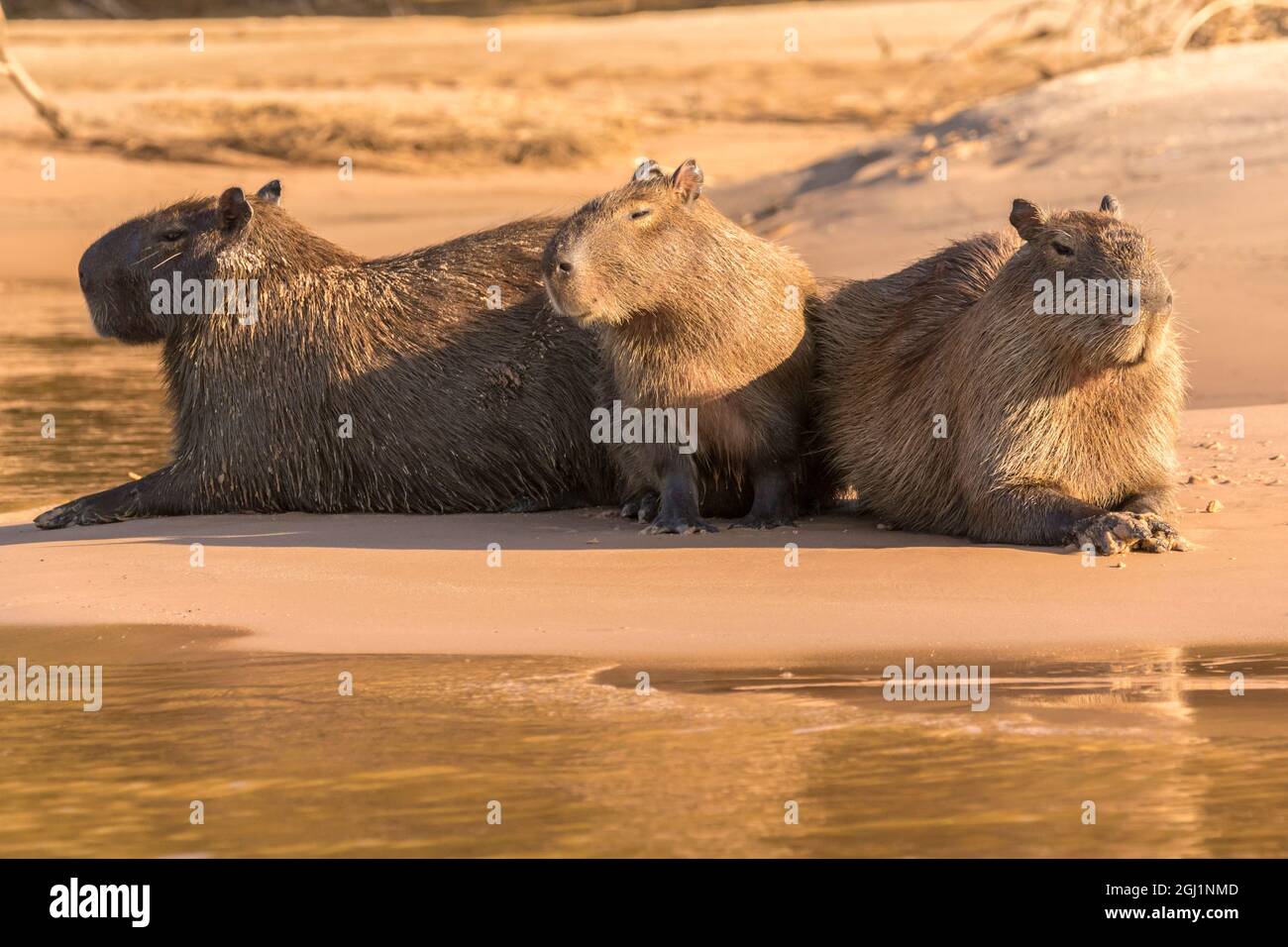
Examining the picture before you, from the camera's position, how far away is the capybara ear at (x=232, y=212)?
9.50 m

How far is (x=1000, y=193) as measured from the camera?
47.4ft

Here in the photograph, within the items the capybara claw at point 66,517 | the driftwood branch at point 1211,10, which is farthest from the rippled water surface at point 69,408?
the driftwood branch at point 1211,10

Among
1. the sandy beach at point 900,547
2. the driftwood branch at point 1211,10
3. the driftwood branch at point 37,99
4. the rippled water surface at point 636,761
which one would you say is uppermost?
the driftwood branch at point 37,99

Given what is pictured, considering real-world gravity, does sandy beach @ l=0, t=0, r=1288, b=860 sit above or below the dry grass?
below

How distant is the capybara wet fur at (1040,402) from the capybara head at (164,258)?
271 centimetres

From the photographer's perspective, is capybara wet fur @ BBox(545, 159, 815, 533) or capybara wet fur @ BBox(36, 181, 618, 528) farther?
capybara wet fur @ BBox(36, 181, 618, 528)

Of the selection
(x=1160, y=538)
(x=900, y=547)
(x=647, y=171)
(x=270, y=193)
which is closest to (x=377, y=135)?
(x=270, y=193)

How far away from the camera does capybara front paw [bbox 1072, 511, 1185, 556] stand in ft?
25.2

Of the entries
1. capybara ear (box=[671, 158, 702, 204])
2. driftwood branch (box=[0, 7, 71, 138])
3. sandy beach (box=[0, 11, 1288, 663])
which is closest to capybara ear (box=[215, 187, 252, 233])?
sandy beach (box=[0, 11, 1288, 663])

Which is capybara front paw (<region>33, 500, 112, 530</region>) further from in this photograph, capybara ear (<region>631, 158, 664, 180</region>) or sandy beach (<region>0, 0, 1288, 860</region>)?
capybara ear (<region>631, 158, 664, 180</region>)

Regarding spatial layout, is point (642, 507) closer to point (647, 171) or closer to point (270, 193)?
point (647, 171)

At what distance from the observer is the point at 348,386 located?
937cm

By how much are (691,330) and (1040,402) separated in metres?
1.34

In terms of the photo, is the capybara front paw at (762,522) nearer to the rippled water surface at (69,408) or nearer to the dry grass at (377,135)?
the rippled water surface at (69,408)
